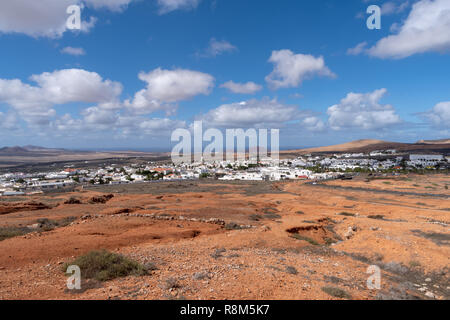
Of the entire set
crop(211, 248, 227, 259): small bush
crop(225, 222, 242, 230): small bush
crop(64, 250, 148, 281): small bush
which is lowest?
crop(225, 222, 242, 230): small bush

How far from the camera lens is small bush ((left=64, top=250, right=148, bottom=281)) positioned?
6.90m

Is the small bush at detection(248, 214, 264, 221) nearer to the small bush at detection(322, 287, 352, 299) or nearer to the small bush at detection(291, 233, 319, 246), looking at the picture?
the small bush at detection(291, 233, 319, 246)

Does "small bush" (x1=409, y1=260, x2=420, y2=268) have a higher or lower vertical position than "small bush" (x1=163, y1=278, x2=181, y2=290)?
lower

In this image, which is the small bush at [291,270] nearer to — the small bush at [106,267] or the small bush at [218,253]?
the small bush at [218,253]

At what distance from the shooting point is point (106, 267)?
24.0ft

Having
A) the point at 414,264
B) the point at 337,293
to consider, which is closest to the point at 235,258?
the point at 337,293

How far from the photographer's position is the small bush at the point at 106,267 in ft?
22.6

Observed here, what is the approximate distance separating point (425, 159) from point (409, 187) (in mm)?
64729

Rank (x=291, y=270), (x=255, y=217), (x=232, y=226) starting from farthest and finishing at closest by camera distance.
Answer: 1. (x=255, y=217)
2. (x=232, y=226)
3. (x=291, y=270)

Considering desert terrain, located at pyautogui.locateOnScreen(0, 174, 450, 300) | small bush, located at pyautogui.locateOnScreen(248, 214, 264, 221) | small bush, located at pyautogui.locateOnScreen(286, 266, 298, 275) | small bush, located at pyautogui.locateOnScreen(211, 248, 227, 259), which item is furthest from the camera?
small bush, located at pyautogui.locateOnScreen(248, 214, 264, 221)

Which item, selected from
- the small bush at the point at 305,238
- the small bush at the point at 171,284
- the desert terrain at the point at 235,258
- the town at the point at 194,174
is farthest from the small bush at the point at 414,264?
the town at the point at 194,174

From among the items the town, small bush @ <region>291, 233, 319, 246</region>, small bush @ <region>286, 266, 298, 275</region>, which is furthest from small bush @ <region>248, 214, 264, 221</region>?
the town

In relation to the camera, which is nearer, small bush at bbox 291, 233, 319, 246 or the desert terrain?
the desert terrain

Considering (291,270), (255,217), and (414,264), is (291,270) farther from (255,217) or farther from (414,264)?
(255,217)
